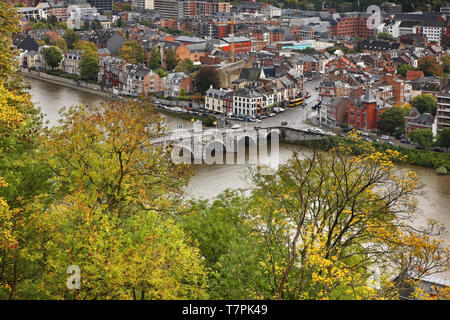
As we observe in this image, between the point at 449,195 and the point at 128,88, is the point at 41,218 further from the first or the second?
the point at 128,88

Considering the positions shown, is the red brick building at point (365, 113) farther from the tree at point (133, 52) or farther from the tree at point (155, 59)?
the tree at point (133, 52)

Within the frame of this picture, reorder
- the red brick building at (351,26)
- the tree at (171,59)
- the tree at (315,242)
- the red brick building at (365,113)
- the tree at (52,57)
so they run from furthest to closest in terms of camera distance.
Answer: the red brick building at (351,26)
the tree at (52,57)
the tree at (171,59)
the red brick building at (365,113)
the tree at (315,242)

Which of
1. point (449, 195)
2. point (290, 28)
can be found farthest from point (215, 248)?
point (290, 28)

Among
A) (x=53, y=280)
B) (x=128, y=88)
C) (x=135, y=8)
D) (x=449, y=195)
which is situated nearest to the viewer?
(x=53, y=280)

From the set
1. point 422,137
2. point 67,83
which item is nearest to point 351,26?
point 67,83

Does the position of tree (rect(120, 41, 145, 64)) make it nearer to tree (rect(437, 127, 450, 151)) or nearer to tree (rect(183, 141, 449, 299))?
tree (rect(437, 127, 450, 151))

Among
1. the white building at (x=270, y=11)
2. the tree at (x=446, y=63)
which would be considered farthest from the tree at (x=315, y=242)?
the white building at (x=270, y=11)
